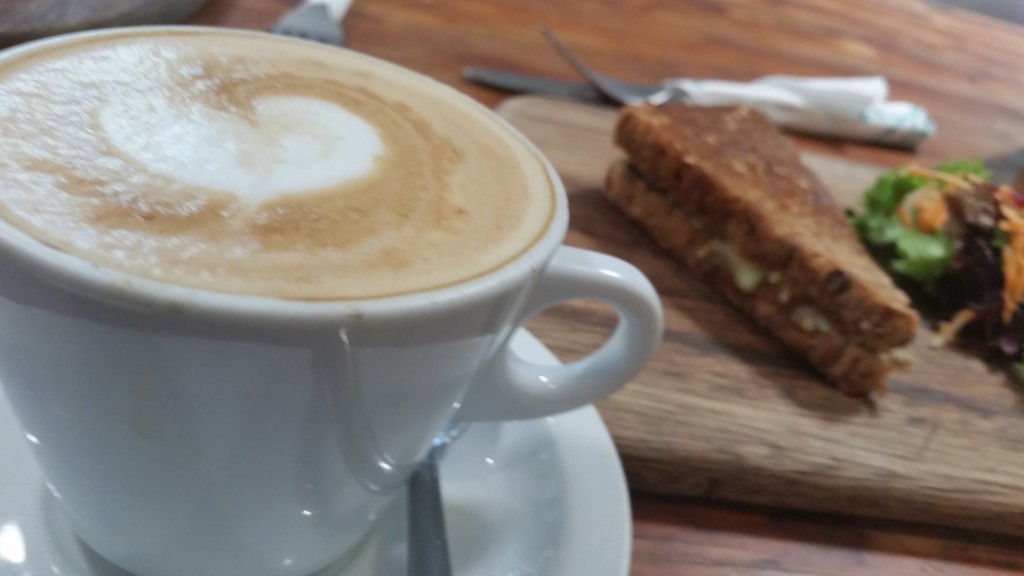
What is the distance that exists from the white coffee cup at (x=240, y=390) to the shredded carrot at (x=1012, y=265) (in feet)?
2.53

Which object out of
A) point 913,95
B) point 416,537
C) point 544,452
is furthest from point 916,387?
point 913,95

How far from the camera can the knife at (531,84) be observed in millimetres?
1303

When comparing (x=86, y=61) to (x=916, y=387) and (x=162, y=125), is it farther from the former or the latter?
(x=916, y=387)

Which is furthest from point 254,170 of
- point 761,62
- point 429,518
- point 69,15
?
point 761,62

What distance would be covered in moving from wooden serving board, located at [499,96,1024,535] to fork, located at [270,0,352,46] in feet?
1.36

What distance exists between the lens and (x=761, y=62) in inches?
68.2

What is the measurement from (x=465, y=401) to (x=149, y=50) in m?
0.31

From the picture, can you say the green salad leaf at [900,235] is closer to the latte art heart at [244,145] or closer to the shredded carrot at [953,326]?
the shredded carrot at [953,326]

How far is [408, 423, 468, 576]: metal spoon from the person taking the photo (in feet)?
1.66

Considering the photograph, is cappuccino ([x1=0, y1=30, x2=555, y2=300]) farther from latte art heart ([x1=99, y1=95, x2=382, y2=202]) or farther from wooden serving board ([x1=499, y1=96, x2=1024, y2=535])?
wooden serving board ([x1=499, y1=96, x2=1024, y2=535])

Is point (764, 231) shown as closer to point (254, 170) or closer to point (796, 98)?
point (796, 98)

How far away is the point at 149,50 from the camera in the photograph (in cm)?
53

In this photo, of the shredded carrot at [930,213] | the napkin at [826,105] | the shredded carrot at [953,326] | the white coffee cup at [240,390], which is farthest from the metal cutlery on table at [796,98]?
the white coffee cup at [240,390]

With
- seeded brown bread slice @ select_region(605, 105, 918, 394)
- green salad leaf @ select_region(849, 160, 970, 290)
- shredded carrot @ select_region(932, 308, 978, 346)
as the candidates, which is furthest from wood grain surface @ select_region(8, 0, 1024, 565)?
shredded carrot @ select_region(932, 308, 978, 346)
